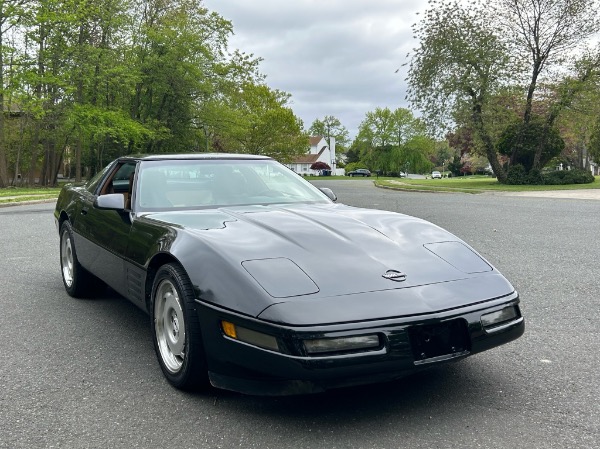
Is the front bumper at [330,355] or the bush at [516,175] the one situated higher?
the bush at [516,175]

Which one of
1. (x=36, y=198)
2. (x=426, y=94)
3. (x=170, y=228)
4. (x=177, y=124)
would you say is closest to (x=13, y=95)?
(x=36, y=198)

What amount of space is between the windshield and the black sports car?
24mm

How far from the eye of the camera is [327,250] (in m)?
2.97

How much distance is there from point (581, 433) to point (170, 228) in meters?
2.32

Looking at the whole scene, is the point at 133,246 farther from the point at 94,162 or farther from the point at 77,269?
the point at 94,162

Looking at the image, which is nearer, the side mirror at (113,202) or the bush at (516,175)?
the side mirror at (113,202)

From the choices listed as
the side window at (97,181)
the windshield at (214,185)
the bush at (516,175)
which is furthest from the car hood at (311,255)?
the bush at (516,175)

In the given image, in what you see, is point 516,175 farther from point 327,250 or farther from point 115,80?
point 327,250

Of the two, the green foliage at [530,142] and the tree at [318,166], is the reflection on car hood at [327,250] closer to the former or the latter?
the green foliage at [530,142]

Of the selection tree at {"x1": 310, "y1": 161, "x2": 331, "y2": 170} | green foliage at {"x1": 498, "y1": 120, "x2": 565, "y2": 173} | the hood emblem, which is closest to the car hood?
the hood emblem

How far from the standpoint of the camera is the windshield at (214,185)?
13.1 feet

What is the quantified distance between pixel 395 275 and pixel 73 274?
136 inches

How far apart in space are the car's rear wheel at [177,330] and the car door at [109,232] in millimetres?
706

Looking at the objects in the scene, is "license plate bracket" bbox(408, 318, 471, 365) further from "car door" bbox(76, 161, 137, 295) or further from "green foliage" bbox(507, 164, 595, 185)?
"green foliage" bbox(507, 164, 595, 185)
